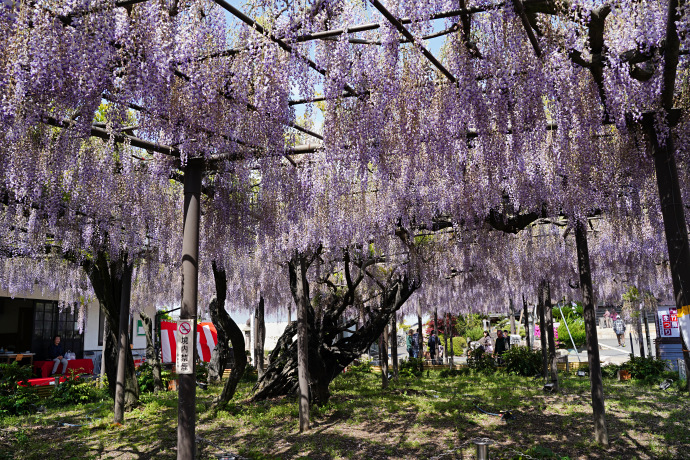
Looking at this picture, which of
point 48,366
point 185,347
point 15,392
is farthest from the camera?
point 48,366

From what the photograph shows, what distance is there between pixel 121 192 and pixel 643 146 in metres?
6.00

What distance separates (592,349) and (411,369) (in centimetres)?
941

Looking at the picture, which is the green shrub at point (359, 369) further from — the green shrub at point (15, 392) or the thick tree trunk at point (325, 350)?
the green shrub at point (15, 392)

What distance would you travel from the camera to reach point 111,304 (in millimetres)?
8727

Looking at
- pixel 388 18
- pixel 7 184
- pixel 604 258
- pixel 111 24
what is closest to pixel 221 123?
pixel 111 24

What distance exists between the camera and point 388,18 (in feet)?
11.3

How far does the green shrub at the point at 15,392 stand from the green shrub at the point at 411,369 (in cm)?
930

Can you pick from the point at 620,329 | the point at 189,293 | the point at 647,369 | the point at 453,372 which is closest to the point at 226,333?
the point at 189,293

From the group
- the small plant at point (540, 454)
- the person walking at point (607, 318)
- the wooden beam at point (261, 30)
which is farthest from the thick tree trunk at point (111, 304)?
the person walking at point (607, 318)

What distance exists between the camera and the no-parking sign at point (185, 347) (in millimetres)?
4664

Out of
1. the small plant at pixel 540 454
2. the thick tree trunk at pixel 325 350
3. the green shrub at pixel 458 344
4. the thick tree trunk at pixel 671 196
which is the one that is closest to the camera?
the thick tree trunk at pixel 671 196

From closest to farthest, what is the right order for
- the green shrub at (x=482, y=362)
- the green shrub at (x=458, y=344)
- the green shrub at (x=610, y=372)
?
the green shrub at (x=610, y=372)
the green shrub at (x=482, y=362)
the green shrub at (x=458, y=344)

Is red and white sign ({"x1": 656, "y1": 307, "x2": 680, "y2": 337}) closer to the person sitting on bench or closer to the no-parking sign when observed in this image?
the no-parking sign

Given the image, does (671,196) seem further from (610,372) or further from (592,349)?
(610,372)
